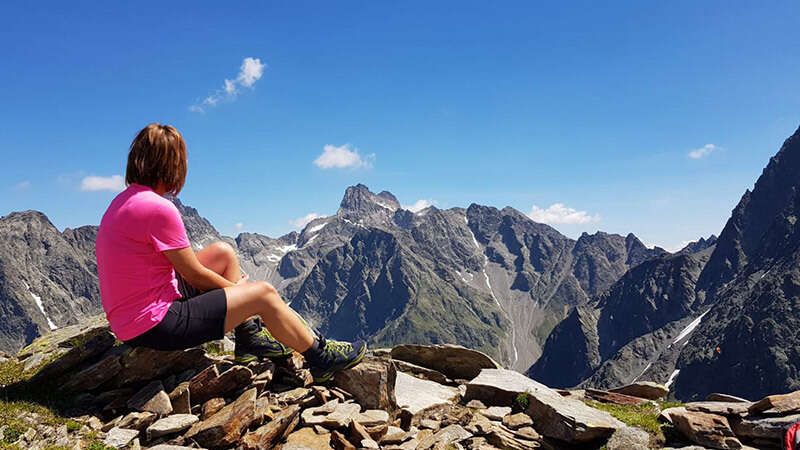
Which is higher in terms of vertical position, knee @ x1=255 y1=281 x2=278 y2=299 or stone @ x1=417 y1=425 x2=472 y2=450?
knee @ x1=255 y1=281 x2=278 y2=299

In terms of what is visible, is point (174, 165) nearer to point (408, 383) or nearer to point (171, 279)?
point (171, 279)

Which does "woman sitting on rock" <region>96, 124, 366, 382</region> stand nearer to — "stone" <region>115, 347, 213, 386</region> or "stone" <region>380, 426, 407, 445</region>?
"stone" <region>115, 347, 213, 386</region>

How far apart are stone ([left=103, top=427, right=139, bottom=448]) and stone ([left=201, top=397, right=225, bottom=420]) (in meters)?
1.34

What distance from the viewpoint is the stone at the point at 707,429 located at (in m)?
10.6

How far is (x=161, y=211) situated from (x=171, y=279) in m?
1.35

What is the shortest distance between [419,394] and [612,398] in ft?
28.7

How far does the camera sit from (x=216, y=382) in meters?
11.2

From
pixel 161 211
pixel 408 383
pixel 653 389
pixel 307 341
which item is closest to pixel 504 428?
pixel 408 383

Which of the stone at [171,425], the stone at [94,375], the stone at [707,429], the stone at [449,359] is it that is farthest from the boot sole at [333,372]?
the stone at [707,429]

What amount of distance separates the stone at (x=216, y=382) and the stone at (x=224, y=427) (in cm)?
113

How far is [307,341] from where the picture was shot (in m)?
9.87

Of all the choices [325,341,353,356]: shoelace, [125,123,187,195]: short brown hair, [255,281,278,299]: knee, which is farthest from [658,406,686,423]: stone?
[125,123,187,195]: short brown hair

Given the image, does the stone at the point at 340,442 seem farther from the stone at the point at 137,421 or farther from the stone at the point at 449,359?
the stone at the point at 449,359

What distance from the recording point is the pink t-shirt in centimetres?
765
